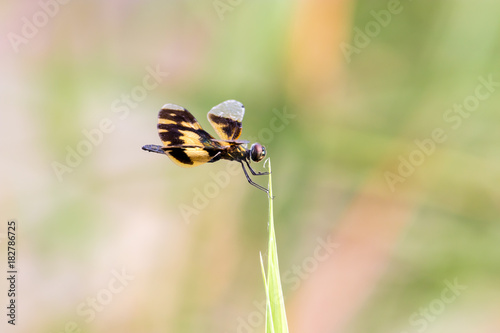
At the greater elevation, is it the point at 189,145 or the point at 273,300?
the point at 189,145

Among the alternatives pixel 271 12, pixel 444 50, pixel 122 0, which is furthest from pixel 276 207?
pixel 122 0

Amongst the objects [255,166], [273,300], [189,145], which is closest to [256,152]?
[189,145]

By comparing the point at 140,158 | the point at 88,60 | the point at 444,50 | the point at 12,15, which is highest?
the point at 12,15

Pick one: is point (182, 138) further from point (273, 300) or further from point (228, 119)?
point (273, 300)

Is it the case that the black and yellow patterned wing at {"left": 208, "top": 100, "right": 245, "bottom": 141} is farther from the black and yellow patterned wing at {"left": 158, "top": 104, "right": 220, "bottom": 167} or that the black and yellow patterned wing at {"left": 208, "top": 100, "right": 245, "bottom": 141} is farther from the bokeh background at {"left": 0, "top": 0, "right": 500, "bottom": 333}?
the bokeh background at {"left": 0, "top": 0, "right": 500, "bottom": 333}

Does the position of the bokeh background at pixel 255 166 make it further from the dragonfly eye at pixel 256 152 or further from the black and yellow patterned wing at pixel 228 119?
the dragonfly eye at pixel 256 152

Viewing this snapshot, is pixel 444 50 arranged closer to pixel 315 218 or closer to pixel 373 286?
pixel 315 218
